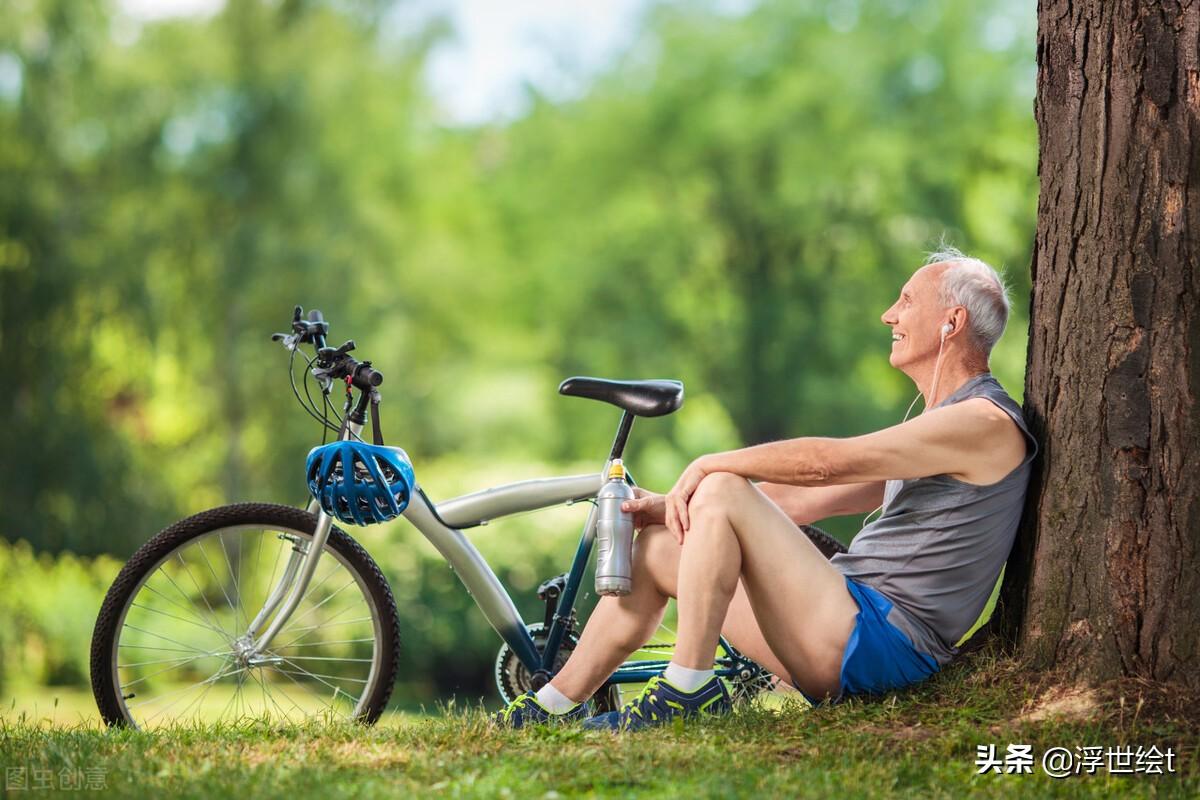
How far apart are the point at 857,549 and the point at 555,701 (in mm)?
972

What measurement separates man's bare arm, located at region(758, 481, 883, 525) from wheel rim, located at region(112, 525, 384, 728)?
1.34 meters

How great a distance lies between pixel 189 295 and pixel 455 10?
6.33m

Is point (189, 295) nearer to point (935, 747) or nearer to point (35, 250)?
point (35, 250)

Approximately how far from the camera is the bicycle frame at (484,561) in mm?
3975

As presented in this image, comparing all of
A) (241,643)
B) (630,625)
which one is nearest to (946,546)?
(630,625)

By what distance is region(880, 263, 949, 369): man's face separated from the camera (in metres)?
3.68

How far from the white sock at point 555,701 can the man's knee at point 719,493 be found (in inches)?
27.6

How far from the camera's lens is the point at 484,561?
4.04m

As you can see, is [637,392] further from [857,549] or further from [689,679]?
[689,679]

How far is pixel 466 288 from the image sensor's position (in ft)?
60.1

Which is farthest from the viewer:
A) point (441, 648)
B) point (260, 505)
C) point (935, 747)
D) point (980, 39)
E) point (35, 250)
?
point (980, 39)

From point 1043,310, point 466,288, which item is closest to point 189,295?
point 466,288

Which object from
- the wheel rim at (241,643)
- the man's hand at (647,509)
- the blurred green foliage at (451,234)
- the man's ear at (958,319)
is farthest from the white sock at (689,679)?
the blurred green foliage at (451,234)

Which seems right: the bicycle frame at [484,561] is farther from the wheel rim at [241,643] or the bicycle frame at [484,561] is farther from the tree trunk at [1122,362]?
the tree trunk at [1122,362]
